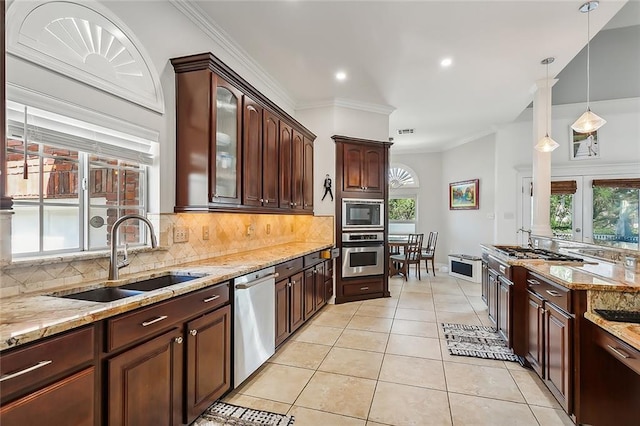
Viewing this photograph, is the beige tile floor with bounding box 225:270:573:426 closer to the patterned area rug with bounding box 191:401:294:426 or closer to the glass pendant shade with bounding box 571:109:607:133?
the patterned area rug with bounding box 191:401:294:426

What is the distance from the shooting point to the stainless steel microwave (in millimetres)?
4820

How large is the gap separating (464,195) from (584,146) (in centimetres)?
235

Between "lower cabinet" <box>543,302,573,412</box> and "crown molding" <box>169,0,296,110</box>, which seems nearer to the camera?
"lower cabinet" <box>543,302,573,412</box>

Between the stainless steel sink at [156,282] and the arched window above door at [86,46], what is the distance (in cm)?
122

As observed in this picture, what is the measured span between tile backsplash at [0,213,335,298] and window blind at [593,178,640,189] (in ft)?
16.0

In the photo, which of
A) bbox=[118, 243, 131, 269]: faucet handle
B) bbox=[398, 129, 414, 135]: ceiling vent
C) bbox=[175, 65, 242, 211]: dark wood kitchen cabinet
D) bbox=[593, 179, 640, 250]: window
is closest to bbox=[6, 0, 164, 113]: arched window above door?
bbox=[175, 65, 242, 211]: dark wood kitchen cabinet

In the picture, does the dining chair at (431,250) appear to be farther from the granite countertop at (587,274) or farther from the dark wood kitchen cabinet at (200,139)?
the dark wood kitchen cabinet at (200,139)

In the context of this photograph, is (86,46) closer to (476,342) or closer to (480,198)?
(476,342)

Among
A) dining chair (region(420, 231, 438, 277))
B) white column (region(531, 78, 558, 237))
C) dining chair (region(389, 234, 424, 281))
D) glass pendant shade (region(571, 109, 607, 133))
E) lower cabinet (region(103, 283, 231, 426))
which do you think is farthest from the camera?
dining chair (region(420, 231, 438, 277))

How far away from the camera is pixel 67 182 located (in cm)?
188

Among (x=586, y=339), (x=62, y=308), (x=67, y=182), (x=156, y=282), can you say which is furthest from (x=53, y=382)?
(x=586, y=339)

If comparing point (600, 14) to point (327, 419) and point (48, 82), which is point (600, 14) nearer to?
Result: point (327, 419)

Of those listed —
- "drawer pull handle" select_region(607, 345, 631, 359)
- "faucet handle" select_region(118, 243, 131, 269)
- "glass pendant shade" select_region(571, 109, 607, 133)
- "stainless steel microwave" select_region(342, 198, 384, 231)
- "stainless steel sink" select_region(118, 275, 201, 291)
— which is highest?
"glass pendant shade" select_region(571, 109, 607, 133)

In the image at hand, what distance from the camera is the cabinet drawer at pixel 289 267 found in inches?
116
